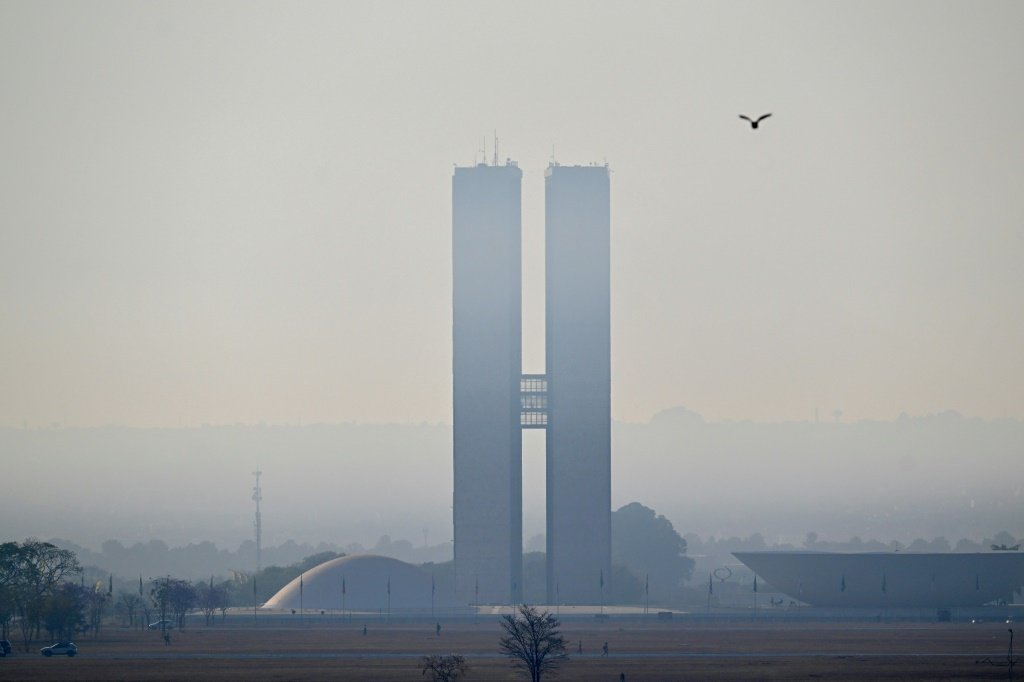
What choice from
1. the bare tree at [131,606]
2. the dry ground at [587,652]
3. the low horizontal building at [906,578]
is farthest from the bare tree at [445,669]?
the low horizontal building at [906,578]

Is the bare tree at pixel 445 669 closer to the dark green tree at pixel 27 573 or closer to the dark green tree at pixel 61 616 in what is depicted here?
the dark green tree at pixel 61 616

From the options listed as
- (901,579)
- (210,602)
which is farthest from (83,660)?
(901,579)

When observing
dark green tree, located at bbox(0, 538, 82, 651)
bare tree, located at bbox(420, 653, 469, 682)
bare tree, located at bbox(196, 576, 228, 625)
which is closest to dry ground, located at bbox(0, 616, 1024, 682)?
bare tree, located at bbox(420, 653, 469, 682)

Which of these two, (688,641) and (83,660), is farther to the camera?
(688,641)

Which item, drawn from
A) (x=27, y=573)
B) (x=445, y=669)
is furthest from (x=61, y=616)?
(x=445, y=669)

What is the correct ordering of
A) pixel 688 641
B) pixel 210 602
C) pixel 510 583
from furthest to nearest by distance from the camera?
pixel 510 583 → pixel 210 602 → pixel 688 641

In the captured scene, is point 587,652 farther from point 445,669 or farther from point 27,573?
point 27,573

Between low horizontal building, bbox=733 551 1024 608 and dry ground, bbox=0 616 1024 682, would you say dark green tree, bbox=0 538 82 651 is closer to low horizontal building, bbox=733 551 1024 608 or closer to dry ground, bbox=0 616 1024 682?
dry ground, bbox=0 616 1024 682

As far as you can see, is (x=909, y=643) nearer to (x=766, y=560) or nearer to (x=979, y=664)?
(x=979, y=664)
